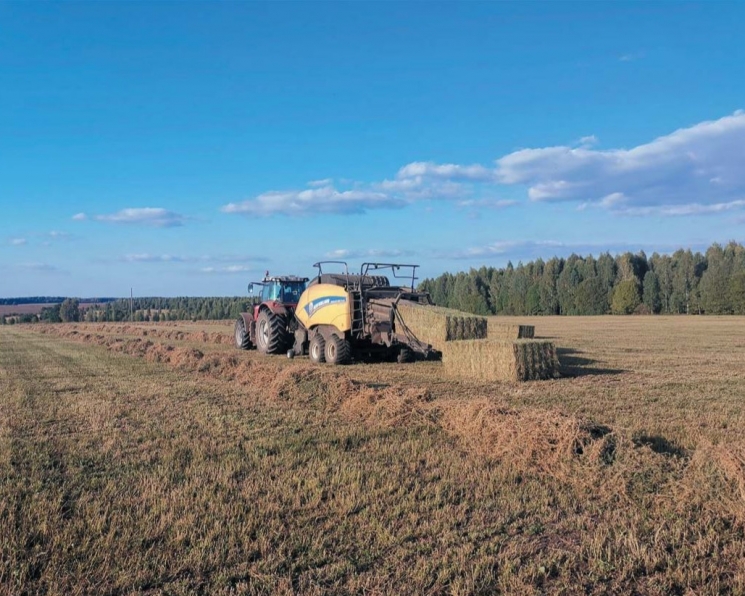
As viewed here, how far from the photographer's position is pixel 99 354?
18.6 m

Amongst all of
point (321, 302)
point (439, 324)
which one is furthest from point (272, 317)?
point (439, 324)

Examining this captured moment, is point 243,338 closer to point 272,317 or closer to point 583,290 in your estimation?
point 272,317

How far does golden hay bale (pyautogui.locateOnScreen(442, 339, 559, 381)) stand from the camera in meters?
11.8

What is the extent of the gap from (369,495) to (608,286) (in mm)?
80425

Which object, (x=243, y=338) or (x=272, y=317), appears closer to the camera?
(x=272, y=317)

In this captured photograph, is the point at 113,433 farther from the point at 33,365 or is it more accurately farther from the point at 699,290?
the point at 699,290

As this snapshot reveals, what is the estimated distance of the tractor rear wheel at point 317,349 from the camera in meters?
15.6

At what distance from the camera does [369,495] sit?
15.8 feet

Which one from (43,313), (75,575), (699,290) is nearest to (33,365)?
(75,575)

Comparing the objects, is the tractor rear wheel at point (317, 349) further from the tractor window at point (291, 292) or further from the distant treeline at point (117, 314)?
the distant treeline at point (117, 314)

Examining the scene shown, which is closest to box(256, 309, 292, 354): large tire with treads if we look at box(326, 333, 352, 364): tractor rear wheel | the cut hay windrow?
box(326, 333, 352, 364): tractor rear wheel

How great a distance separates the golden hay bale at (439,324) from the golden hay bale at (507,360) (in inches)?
26.3

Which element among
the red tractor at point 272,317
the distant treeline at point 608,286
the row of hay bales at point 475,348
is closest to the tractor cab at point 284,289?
the red tractor at point 272,317

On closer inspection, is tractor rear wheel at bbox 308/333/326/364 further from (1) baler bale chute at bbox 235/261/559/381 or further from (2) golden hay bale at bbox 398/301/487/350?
(2) golden hay bale at bbox 398/301/487/350
